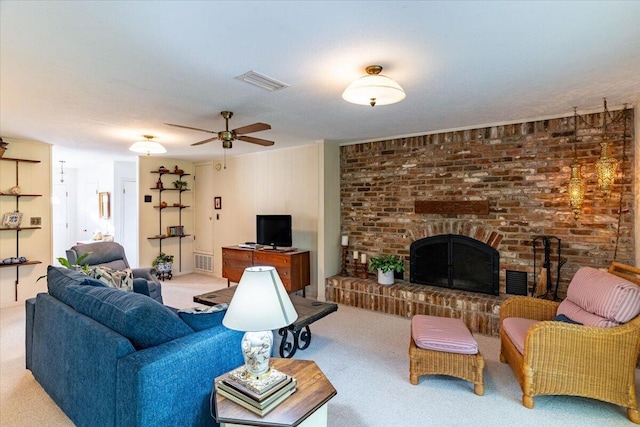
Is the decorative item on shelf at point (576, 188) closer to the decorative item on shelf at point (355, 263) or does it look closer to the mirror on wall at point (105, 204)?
the decorative item on shelf at point (355, 263)

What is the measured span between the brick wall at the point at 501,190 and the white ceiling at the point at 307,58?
372mm

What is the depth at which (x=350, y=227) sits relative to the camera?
522 centimetres

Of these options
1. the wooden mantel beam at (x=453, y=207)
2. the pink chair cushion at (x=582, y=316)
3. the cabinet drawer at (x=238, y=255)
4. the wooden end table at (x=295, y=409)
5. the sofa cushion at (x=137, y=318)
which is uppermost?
the wooden mantel beam at (x=453, y=207)

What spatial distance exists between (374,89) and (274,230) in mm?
3558

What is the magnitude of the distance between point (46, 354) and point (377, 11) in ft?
10.2

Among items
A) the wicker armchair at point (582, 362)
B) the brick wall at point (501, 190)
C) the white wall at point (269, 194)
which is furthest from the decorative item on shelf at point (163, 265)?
the wicker armchair at point (582, 362)

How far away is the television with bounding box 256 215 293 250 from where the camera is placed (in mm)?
5289

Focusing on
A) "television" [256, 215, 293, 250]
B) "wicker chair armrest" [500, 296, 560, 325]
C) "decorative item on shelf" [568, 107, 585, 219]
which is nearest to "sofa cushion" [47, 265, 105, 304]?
"television" [256, 215, 293, 250]

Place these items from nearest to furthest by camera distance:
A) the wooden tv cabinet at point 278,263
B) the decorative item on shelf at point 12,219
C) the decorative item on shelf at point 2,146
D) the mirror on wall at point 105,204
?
the decorative item on shelf at point 2,146 → the decorative item on shelf at point 12,219 → the wooden tv cabinet at point 278,263 → the mirror on wall at point 105,204

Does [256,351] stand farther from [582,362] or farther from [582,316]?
[582,316]

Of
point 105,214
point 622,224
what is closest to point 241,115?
point 622,224

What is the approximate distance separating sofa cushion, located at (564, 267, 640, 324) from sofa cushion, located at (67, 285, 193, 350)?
2776mm

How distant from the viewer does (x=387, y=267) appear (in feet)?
14.9

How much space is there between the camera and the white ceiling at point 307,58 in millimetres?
1677
